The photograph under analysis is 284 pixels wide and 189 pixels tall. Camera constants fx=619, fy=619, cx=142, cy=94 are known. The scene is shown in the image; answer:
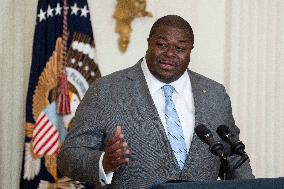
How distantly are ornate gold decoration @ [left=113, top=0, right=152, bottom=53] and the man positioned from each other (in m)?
1.78

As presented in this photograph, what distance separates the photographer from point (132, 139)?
9.91 ft

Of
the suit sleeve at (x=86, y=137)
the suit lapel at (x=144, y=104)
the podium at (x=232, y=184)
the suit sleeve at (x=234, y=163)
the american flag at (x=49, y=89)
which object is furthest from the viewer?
the american flag at (x=49, y=89)

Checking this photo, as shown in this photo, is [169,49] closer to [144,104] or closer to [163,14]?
[144,104]

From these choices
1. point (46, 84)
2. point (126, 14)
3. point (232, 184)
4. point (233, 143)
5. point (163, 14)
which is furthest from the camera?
point (163, 14)

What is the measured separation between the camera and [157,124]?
305 cm

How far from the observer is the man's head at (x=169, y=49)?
3125mm

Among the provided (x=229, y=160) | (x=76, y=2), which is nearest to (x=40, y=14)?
(x=76, y=2)

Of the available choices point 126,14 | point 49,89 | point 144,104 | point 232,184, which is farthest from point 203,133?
point 126,14

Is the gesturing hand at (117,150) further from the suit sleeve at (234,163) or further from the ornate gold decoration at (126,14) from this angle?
the ornate gold decoration at (126,14)

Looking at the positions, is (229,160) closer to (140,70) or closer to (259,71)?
(140,70)

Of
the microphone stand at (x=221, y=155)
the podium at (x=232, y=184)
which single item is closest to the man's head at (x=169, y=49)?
the microphone stand at (x=221, y=155)

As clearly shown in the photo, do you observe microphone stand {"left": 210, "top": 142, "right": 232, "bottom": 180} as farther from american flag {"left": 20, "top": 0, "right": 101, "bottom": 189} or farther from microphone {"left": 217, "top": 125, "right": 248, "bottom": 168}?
american flag {"left": 20, "top": 0, "right": 101, "bottom": 189}

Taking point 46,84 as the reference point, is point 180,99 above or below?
below

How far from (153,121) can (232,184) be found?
1.15 m
